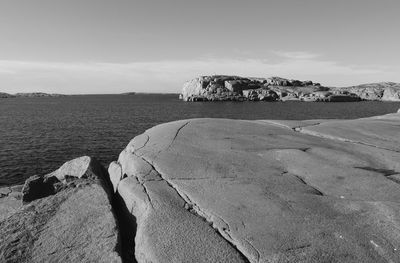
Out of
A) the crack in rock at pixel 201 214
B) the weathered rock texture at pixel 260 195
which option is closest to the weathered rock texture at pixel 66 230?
the weathered rock texture at pixel 260 195

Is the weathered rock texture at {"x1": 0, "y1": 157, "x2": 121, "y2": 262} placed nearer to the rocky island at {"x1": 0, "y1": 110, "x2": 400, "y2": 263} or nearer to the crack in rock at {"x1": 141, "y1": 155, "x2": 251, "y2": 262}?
the rocky island at {"x1": 0, "y1": 110, "x2": 400, "y2": 263}

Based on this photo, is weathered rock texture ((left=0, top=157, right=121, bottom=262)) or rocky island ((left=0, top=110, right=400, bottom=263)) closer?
rocky island ((left=0, top=110, right=400, bottom=263))

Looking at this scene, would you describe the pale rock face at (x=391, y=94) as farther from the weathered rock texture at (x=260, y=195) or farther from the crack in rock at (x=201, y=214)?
the crack in rock at (x=201, y=214)

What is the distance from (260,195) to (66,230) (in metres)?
5.36

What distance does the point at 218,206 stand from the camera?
333 inches

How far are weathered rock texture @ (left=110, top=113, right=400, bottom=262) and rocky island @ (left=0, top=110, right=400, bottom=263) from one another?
0.03m

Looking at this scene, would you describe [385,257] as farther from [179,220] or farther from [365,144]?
[365,144]

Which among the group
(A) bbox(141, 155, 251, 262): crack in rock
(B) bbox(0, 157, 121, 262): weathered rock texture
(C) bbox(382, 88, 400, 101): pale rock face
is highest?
(A) bbox(141, 155, 251, 262): crack in rock

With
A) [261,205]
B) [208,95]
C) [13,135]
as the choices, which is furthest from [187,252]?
[208,95]

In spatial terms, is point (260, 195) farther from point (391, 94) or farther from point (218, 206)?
point (391, 94)

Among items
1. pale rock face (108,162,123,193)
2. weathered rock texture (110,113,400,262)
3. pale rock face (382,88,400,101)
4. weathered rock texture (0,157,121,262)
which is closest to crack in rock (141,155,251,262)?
weathered rock texture (110,113,400,262)

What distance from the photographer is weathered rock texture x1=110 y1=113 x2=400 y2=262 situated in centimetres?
688

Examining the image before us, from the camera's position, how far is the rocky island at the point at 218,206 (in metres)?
6.98

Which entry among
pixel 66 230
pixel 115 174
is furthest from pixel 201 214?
pixel 115 174
